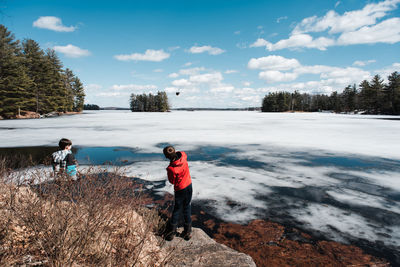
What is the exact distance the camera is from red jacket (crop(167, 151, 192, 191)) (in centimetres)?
360

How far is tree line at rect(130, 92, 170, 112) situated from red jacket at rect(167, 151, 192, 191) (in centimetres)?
11374

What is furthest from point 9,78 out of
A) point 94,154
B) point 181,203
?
point 181,203

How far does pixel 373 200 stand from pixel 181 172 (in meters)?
5.16

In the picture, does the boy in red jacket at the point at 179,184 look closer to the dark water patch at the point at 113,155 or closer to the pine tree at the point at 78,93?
the dark water patch at the point at 113,155

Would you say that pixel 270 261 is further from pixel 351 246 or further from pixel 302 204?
pixel 302 204

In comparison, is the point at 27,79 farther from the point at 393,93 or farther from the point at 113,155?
the point at 393,93

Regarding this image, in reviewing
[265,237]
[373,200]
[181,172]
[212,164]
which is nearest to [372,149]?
[373,200]

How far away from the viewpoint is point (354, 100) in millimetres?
83938

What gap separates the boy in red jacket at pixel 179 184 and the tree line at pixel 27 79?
37193 mm

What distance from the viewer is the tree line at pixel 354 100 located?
6306cm

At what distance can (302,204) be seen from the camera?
526 centimetres

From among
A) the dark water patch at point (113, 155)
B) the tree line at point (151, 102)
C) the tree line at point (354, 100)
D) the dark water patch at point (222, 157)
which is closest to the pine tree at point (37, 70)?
the dark water patch at point (113, 155)

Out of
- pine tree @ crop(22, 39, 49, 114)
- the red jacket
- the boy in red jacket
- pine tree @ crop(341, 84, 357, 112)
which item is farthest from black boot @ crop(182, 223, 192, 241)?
pine tree @ crop(341, 84, 357, 112)

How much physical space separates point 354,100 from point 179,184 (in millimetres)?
101355
